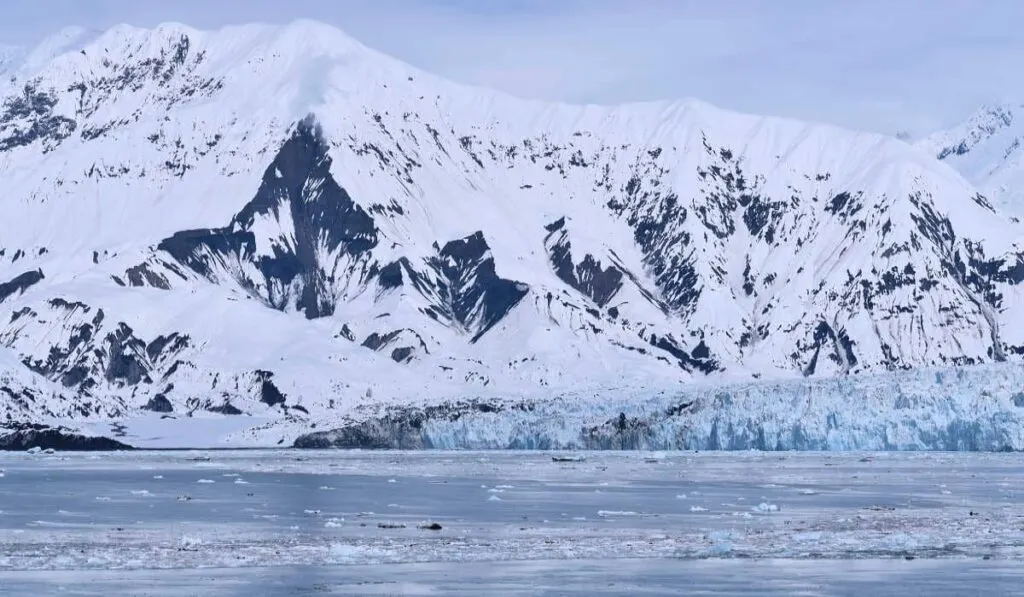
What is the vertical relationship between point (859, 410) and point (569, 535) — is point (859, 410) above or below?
above

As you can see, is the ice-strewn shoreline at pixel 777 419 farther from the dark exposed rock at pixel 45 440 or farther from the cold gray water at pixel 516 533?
the dark exposed rock at pixel 45 440

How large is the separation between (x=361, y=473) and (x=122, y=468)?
21.3 metres

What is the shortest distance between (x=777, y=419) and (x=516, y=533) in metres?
76.5

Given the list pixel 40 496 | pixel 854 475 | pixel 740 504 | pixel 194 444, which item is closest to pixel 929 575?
pixel 740 504

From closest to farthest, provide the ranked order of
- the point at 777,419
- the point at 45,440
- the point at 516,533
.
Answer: the point at 516,533 < the point at 777,419 < the point at 45,440

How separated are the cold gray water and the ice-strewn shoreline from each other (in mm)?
22457

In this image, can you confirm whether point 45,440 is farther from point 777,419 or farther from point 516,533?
point 516,533

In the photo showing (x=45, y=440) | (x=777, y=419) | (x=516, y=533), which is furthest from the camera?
(x=45, y=440)

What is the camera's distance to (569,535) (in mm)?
58344

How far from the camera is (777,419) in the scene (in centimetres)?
13300

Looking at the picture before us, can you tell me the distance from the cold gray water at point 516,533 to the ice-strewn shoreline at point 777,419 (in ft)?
73.7

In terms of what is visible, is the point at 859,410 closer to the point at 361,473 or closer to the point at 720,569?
the point at 361,473

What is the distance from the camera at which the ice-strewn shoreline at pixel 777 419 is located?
12494 centimetres

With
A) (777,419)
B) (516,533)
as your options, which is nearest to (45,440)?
(777,419)
